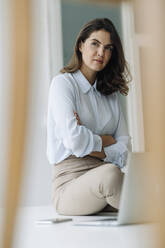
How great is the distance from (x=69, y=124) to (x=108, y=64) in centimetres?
46

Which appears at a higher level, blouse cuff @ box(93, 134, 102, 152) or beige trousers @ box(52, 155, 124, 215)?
blouse cuff @ box(93, 134, 102, 152)

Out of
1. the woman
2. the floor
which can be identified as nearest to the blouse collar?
the woman

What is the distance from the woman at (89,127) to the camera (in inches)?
73.8

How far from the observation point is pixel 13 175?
0.63 feet

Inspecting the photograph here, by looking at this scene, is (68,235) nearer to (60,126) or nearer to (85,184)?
(85,184)

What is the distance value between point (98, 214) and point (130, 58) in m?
2.02

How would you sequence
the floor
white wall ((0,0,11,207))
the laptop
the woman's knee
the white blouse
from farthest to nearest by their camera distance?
the white blouse, the woman's knee, the laptop, the floor, white wall ((0,0,11,207))

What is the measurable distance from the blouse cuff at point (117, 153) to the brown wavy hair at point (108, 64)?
282mm

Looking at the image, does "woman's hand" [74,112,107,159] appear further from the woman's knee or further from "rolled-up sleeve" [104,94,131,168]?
the woman's knee

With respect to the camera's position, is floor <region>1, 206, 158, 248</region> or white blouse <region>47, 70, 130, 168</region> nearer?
floor <region>1, 206, 158, 248</region>

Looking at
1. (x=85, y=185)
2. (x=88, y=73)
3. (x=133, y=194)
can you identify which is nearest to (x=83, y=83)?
(x=88, y=73)

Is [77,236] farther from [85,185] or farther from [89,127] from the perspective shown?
[89,127]

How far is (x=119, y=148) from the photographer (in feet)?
6.77

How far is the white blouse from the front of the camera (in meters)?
1.92
